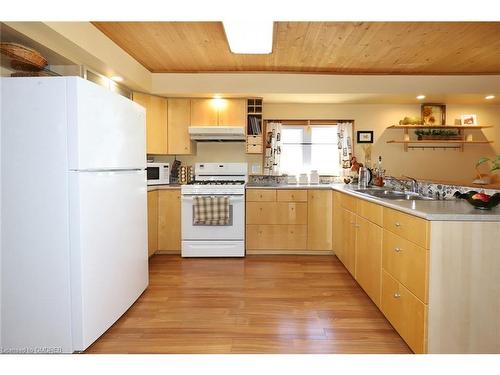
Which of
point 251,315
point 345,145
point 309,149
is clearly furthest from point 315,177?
point 251,315

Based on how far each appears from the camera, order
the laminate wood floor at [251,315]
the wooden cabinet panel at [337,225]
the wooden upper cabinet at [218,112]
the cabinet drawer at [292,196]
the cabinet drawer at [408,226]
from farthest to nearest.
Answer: the wooden upper cabinet at [218,112], the cabinet drawer at [292,196], the wooden cabinet panel at [337,225], the laminate wood floor at [251,315], the cabinet drawer at [408,226]

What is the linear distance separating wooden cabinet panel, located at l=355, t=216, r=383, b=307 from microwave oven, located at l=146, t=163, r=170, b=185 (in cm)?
247

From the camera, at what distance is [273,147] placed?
4422 millimetres

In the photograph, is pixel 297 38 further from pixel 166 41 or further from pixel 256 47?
pixel 166 41

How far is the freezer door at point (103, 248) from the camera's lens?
1.75 meters

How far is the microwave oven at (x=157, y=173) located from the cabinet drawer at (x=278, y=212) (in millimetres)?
1166

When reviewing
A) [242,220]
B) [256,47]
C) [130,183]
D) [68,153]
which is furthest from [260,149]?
[68,153]

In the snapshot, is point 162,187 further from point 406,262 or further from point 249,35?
point 406,262

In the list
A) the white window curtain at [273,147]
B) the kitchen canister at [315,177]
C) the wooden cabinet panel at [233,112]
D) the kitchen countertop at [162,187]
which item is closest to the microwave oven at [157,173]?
the kitchen countertop at [162,187]

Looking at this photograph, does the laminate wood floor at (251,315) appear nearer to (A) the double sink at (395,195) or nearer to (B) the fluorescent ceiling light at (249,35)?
(A) the double sink at (395,195)

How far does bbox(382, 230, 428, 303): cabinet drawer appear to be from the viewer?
1.65 metres

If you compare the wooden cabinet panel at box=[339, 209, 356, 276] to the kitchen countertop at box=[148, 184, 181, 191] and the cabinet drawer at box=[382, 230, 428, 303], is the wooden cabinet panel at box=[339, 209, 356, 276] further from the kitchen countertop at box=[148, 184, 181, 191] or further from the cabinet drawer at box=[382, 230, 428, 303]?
the kitchen countertop at box=[148, 184, 181, 191]

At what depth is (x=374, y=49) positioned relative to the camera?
3.09 m

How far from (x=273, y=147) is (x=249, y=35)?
2.05m
